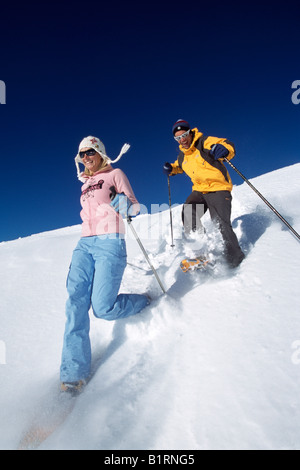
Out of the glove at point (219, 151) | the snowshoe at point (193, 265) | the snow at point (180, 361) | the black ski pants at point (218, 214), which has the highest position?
the glove at point (219, 151)

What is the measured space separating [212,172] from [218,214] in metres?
0.70

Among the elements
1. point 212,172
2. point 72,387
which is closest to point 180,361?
point 72,387

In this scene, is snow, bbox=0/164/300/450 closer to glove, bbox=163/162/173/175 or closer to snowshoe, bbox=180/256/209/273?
snowshoe, bbox=180/256/209/273

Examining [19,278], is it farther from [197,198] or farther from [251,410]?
[251,410]

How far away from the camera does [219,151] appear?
12.5ft

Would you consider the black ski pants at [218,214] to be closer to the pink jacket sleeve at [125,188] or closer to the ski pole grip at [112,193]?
the pink jacket sleeve at [125,188]

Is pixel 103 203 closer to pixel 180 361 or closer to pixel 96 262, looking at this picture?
pixel 96 262

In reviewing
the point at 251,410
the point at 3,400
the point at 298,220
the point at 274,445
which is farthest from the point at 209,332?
the point at 298,220

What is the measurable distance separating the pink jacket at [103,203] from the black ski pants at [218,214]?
4.59ft

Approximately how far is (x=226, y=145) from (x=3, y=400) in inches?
172

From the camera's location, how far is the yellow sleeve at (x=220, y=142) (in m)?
3.85

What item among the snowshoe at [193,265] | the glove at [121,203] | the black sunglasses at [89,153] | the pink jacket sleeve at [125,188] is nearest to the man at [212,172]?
the snowshoe at [193,265]
